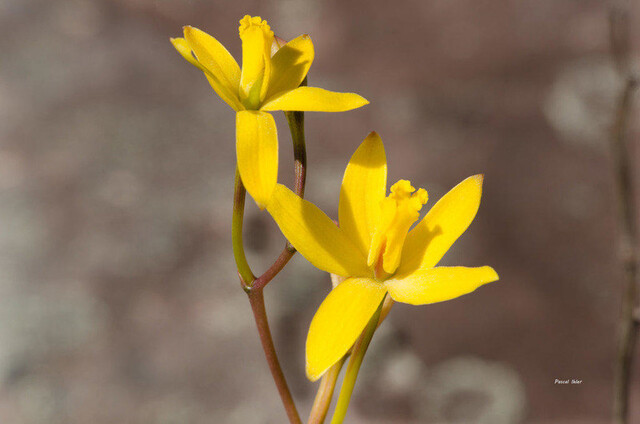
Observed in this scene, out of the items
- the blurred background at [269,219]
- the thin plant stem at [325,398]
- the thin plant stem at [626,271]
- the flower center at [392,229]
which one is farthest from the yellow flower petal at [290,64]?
the blurred background at [269,219]

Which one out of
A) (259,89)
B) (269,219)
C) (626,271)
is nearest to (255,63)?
(259,89)

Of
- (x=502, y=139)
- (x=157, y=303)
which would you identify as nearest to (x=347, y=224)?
(x=157, y=303)

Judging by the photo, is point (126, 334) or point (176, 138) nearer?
point (126, 334)

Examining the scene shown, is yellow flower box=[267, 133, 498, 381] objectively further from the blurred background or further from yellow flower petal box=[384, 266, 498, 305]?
the blurred background

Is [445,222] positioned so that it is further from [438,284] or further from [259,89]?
[259,89]

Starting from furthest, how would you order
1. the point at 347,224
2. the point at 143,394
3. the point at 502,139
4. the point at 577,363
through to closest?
the point at 502,139
the point at 577,363
the point at 143,394
the point at 347,224

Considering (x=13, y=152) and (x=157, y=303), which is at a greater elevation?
(x=13, y=152)

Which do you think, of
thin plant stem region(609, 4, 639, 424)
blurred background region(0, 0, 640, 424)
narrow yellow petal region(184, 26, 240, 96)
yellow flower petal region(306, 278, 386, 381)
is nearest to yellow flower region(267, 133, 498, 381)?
yellow flower petal region(306, 278, 386, 381)

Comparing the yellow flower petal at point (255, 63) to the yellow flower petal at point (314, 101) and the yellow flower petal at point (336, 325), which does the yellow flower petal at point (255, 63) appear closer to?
the yellow flower petal at point (314, 101)

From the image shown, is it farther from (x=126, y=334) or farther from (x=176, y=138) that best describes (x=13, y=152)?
(x=126, y=334)
